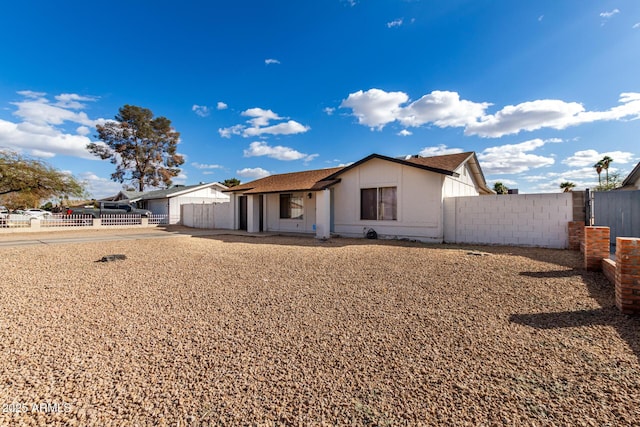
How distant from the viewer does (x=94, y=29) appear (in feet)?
48.3

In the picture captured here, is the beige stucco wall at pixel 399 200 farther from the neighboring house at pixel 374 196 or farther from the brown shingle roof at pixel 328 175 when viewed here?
the brown shingle roof at pixel 328 175

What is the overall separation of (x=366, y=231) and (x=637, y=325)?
398 inches

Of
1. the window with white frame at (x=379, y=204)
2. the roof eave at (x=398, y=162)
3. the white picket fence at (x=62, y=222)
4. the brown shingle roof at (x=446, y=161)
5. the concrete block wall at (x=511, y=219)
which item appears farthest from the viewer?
the white picket fence at (x=62, y=222)

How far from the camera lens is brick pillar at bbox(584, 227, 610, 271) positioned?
20.7 ft

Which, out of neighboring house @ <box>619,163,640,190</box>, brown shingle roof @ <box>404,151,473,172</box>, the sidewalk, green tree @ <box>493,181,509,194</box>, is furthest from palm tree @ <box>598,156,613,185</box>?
the sidewalk

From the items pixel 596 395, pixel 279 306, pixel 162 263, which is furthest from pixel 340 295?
pixel 162 263

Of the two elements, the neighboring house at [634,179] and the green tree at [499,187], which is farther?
the green tree at [499,187]

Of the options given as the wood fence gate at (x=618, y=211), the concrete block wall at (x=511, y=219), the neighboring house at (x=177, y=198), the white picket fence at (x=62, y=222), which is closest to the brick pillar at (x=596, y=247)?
the concrete block wall at (x=511, y=219)

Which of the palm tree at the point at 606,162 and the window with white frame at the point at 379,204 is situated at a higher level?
the palm tree at the point at 606,162

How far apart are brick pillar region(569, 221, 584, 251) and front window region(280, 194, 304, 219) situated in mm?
11698

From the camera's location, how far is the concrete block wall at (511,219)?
10016 millimetres

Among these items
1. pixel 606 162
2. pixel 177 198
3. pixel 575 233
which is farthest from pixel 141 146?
pixel 606 162

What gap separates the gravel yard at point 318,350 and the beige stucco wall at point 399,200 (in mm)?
5615

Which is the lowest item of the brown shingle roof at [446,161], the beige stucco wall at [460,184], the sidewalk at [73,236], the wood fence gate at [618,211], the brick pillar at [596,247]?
the sidewalk at [73,236]
